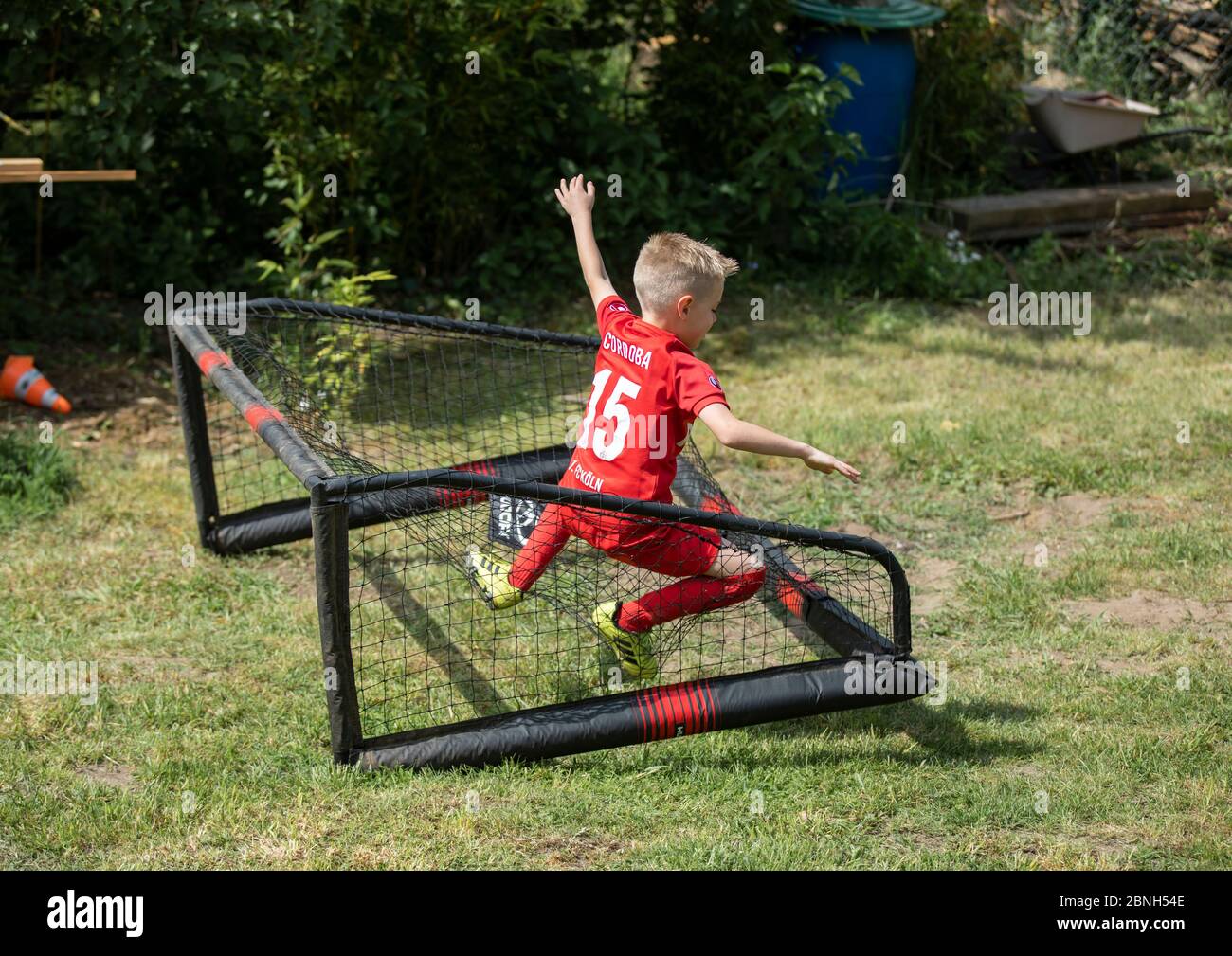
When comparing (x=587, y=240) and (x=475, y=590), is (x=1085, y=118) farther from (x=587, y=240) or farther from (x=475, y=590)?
(x=475, y=590)

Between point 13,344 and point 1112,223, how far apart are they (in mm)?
7159

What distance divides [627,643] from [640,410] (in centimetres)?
76

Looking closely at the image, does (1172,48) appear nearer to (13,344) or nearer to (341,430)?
(341,430)

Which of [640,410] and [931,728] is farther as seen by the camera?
[931,728]

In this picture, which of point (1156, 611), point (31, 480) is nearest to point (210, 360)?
point (31, 480)

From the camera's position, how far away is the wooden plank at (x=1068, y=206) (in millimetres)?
9148

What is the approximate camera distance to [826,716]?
4.25 meters

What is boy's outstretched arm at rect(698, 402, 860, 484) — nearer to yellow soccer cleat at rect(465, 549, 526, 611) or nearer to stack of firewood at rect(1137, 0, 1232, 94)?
yellow soccer cleat at rect(465, 549, 526, 611)

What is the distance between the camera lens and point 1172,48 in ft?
35.4

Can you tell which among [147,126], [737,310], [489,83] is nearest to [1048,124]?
[737,310]

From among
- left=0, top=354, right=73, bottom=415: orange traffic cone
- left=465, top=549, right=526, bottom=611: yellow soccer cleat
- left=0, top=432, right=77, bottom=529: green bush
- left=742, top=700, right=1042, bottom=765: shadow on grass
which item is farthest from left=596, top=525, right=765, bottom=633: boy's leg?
left=0, top=354, right=73, bottom=415: orange traffic cone

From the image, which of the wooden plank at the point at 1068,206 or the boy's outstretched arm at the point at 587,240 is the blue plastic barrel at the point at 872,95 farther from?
the boy's outstretched arm at the point at 587,240

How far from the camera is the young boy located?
395 centimetres

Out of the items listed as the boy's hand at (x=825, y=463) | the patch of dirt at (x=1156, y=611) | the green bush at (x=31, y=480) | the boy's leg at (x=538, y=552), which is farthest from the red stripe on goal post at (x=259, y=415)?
the patch of dirt at (x=1156, y=611)
